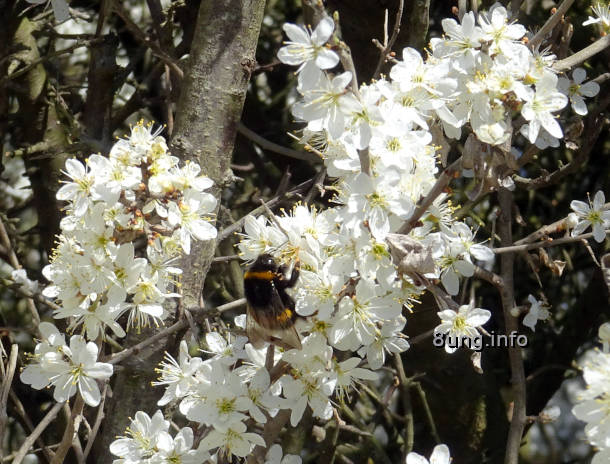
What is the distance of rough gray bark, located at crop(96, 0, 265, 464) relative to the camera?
228cm

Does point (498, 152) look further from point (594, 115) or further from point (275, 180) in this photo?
point (275, 180)

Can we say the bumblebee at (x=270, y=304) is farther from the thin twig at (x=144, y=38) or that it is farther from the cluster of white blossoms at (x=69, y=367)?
the thin twig at (x=144, y=38)

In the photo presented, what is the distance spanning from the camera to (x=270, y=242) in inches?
75.6

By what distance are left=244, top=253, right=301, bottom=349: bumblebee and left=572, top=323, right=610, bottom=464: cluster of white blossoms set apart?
0.58m

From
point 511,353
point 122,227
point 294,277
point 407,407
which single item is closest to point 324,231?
point 294,277

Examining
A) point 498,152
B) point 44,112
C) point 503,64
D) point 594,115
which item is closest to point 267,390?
point 498,152

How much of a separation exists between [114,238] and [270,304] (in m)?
0.36

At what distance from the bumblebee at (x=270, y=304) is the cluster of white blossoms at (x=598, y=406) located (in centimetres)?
58

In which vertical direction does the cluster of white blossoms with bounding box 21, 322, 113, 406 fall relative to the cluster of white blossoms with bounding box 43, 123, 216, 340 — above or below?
below

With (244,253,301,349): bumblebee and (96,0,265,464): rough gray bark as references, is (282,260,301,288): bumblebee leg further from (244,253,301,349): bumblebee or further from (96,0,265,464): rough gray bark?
(96,0,265,464): rough gray bark

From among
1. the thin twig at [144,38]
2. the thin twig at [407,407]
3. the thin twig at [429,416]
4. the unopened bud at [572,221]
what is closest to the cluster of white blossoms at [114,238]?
the thin twig at [144,38]

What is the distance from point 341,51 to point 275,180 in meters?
1.94

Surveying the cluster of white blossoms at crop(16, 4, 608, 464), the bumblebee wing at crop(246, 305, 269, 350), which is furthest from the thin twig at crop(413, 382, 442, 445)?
the bumblebee wing at crop(246, 305, 269, 350)

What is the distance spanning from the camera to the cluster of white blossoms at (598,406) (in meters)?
1.47
